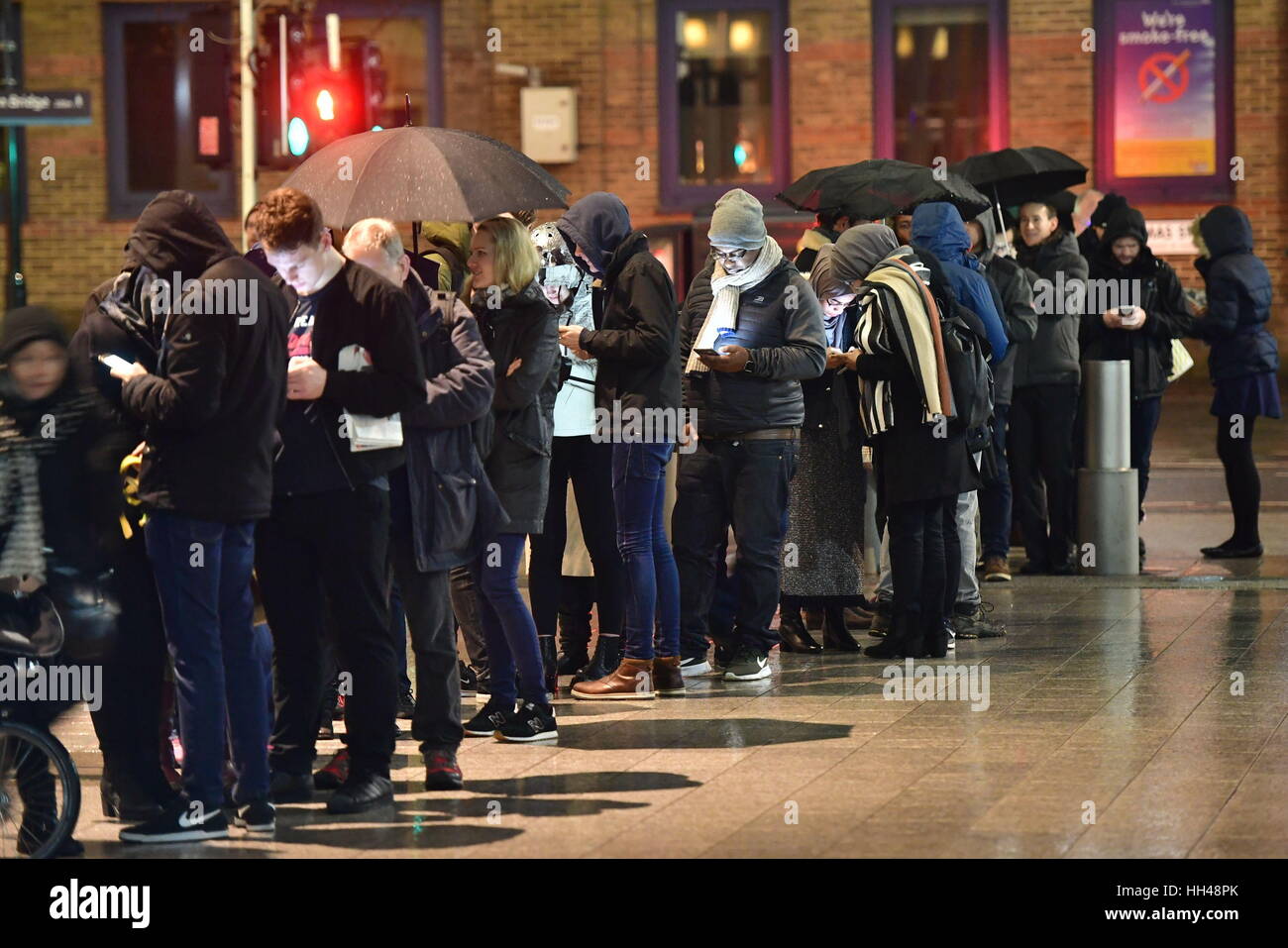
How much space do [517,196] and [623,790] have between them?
231cm

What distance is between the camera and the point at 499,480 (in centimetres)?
815

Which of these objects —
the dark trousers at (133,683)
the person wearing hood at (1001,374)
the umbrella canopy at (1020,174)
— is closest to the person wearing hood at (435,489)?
the dark trousers at (133,683)

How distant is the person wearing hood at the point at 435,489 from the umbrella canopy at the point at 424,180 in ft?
2.11

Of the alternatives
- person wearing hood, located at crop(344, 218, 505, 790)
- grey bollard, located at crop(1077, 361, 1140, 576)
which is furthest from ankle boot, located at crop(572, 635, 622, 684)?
grey bollard, located at crop(1077, 361, 1140, 576)

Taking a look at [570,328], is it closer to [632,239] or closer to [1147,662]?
[632,239]

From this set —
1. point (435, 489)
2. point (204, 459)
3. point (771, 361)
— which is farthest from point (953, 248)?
point (204, 459)

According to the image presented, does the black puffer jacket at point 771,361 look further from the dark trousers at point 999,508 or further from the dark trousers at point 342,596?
the dark trousers at point 999,508

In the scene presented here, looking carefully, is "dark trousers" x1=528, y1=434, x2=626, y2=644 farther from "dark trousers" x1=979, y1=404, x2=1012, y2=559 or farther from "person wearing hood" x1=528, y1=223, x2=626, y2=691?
"dark trousers" x1=979, y1=404, x2=1012, y2=559

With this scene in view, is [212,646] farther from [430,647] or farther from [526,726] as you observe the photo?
[526,726]

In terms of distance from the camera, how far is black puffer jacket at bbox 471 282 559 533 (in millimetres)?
8102

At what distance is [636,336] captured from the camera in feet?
28.2

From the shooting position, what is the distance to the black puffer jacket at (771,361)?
29.6 ft

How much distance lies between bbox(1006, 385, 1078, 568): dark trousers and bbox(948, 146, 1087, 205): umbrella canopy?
4.24 feet
